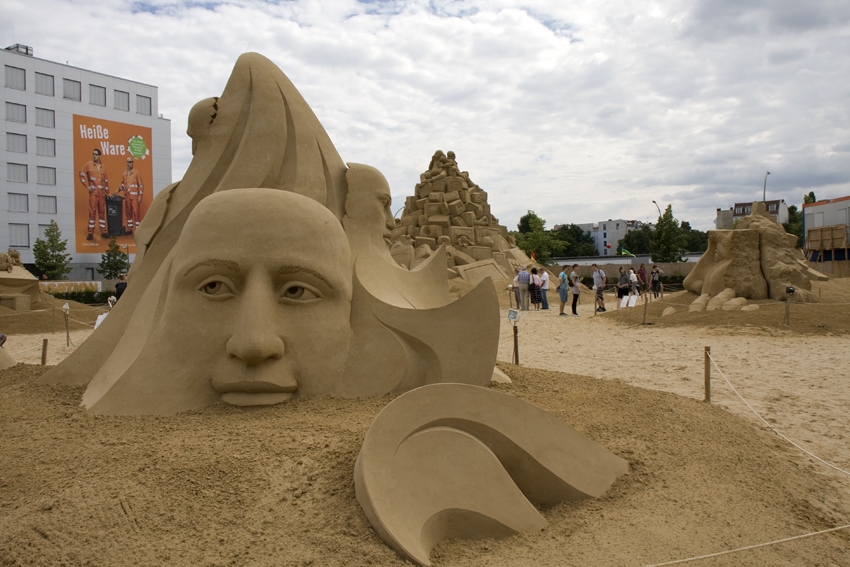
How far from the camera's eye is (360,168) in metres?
5.02

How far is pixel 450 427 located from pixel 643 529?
95cm

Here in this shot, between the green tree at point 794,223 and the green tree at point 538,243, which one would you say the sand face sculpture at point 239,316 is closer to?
the green tree at point 538,243

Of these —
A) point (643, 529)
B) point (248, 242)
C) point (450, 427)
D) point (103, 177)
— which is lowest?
point (643, 529)

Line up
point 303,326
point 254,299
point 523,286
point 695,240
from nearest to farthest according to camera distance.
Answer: point 254,299 < point 303,326 < point 523,286 < point 695,240

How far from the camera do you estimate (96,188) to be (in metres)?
32.2

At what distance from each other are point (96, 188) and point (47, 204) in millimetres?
2571

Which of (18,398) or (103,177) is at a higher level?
(103,177)

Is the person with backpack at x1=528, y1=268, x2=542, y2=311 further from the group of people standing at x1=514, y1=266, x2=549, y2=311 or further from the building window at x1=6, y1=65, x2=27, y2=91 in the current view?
the building window at x1=6, y1=65, x2=27, y2=91

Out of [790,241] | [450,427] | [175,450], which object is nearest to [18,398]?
[175,450]

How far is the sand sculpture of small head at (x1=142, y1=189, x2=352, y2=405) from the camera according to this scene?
3613mm

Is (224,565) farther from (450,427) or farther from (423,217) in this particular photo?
(423,217)

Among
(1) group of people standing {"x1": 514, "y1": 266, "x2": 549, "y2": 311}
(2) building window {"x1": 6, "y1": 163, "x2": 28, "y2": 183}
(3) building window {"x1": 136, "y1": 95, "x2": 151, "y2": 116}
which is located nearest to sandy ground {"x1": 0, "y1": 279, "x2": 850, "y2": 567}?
(1) group of people standing {"x1": 514, "y1": 266, "x2": 549, "y2": 311}

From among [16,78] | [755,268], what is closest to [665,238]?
[755,268]

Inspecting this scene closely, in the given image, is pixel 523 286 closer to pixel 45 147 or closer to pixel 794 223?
pixel 45 147
